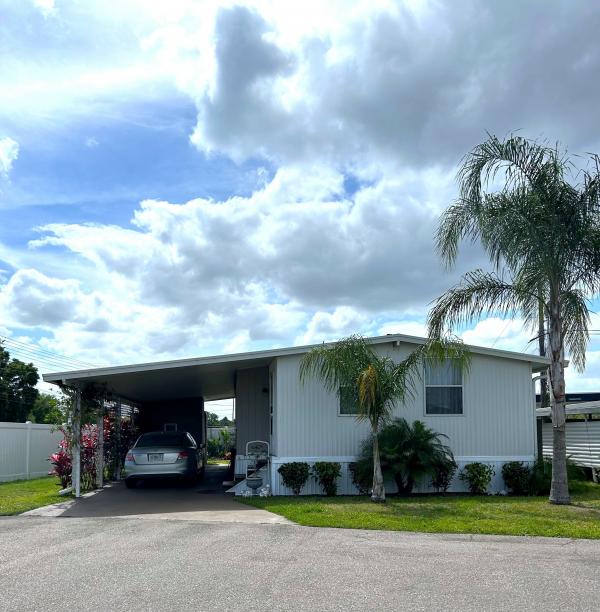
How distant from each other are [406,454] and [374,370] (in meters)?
2.06

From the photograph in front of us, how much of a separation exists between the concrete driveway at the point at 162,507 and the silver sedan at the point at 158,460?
37 centimetres

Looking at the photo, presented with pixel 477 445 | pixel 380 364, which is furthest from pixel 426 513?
pixel 477 445

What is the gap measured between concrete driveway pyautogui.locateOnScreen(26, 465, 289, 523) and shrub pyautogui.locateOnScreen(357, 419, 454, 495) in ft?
9.58

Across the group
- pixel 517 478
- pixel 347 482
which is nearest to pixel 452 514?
pixel 347 482

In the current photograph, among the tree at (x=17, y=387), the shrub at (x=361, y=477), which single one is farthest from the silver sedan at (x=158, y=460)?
the tree at (x=17, y=387)

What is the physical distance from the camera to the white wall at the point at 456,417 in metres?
15.1

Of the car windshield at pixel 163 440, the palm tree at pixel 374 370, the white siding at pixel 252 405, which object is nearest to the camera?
the palm tree at pixel 374 370

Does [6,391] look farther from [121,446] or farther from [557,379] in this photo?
[557,379]

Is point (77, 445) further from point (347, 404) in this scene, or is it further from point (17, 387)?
point (17, 387)

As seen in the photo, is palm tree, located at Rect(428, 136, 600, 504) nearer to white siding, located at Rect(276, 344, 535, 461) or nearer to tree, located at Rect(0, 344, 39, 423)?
white siding, located at Rect(276, 344, 535, 461)

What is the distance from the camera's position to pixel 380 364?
44.9 ft

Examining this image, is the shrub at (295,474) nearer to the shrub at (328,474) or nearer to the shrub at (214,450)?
the shrub at (328,474)

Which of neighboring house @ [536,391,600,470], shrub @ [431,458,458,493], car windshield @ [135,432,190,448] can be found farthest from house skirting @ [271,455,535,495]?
car windshield @ [135,432,190,448]

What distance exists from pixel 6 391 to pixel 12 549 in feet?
120
